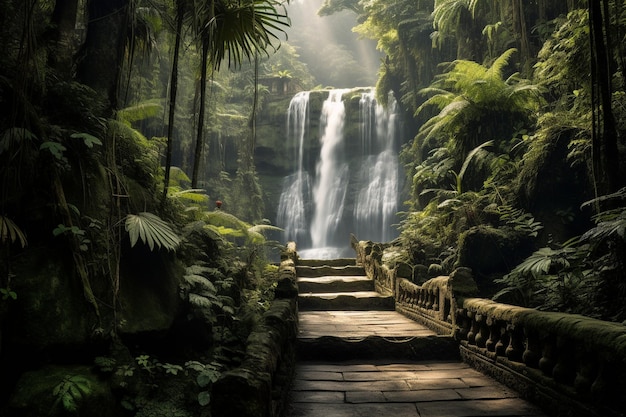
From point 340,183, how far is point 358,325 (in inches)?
810

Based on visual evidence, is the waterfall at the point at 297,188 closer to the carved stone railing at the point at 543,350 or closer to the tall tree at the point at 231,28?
the tall tree at the point at 231,28

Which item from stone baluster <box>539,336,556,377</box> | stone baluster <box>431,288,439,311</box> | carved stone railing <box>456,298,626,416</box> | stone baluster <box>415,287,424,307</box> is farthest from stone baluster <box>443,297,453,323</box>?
stone baluster <box>539,336,556,377</box>

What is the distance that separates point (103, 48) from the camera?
5.86 metres

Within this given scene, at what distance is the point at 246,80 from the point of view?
32250 mm

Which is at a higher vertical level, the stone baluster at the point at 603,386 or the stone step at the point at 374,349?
the stone baluster at the point at 603,386

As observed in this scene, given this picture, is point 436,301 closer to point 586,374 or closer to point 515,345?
point 515,345

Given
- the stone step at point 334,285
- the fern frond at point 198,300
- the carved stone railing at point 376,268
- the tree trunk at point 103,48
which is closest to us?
the fern frond at point 198,300

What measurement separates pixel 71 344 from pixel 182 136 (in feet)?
67.0

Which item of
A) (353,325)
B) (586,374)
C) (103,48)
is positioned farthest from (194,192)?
(586,374)

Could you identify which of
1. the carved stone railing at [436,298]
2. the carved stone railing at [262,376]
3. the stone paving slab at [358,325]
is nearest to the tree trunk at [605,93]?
the carved stone railing at [436,298]

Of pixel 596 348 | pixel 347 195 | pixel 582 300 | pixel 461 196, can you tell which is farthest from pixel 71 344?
pixel 347 195

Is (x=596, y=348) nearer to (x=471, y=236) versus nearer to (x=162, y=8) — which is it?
(x=471, y=236)

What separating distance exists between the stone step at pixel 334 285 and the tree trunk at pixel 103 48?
6057 mm

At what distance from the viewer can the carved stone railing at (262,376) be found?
238 cm
